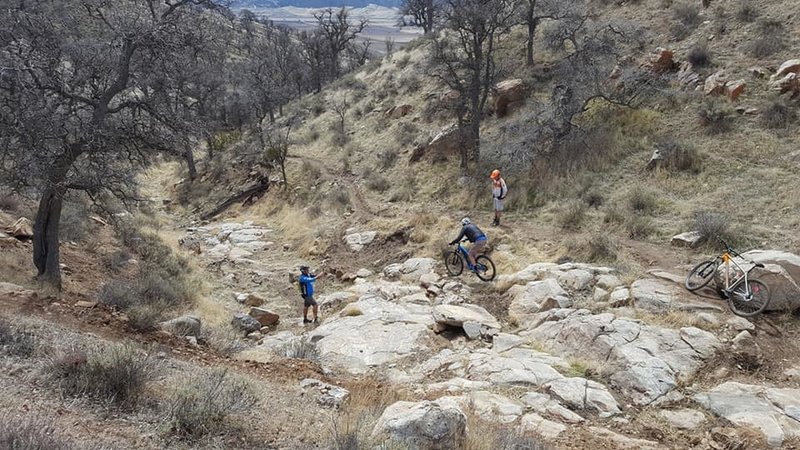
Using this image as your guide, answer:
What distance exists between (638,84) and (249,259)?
1499cm

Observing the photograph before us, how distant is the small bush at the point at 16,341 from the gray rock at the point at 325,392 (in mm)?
3191

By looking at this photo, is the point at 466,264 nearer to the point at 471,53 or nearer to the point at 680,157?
the point at 680,157

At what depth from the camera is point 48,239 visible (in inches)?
425

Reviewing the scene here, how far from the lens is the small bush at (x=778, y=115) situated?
14984 mm

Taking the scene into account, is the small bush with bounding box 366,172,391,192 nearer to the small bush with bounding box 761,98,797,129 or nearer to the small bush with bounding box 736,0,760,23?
the small bush with bounding box 761,98,797,129

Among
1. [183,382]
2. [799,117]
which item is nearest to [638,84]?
[799,117]

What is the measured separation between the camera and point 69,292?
34.8ft

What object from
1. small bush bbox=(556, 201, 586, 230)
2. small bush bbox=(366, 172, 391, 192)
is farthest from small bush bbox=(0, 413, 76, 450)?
small bush bbox=(366, 172, 391, 192)

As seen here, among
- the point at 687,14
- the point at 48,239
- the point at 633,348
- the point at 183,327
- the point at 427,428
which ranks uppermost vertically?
the point at 687,14

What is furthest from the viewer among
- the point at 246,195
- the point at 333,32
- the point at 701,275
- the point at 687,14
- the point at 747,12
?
the point at 333,32

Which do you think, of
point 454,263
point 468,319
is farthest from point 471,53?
point 468,319

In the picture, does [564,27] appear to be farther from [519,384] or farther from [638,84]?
[519,384]

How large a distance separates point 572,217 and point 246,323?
8.69 m

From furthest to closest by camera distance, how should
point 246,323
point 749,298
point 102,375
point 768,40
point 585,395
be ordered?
point 768,40
point 246,323
point 749,298
point 585,395
point 102,375
